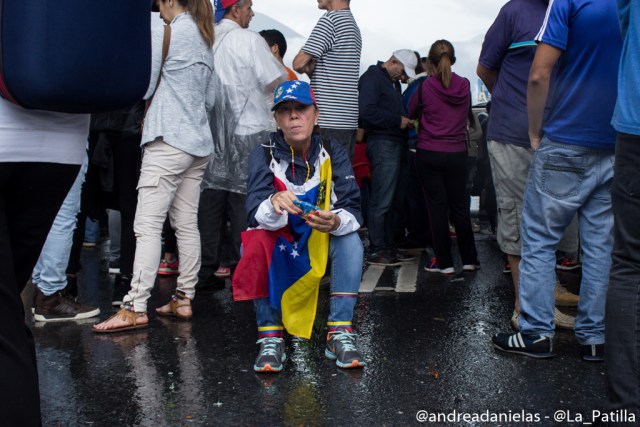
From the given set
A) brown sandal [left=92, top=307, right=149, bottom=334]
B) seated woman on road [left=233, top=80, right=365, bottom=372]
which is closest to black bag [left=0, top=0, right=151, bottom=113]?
seated woman on road [left=233, top=80, right=365, bottom=372]

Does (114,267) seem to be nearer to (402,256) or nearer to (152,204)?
(152,204)

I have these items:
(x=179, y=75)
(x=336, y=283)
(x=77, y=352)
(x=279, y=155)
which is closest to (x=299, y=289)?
(x=336, y=283)

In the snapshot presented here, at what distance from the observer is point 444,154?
7.15 metres

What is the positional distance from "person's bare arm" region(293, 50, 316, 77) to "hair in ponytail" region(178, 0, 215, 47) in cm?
145

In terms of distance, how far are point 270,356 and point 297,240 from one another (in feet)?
2.01

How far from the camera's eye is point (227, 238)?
860 cm

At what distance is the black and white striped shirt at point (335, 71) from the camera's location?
6.68m

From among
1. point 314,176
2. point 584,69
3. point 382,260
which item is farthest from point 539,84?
point 382,260

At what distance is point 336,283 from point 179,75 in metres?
1.77

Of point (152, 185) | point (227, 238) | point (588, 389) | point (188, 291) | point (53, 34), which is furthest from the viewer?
point (227, 238)

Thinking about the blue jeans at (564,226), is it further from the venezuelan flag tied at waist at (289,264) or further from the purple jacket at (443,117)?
the purple jacket at (443,117)

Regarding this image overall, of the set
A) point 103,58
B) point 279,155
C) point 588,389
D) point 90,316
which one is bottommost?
point 90,316

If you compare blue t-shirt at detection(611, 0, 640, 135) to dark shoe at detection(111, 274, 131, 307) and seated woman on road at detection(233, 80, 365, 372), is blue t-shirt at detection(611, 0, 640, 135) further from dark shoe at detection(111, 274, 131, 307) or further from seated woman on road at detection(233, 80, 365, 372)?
dark shoe at detection(111, 274, 131, 307)

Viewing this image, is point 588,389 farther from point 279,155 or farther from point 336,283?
point 279,155
